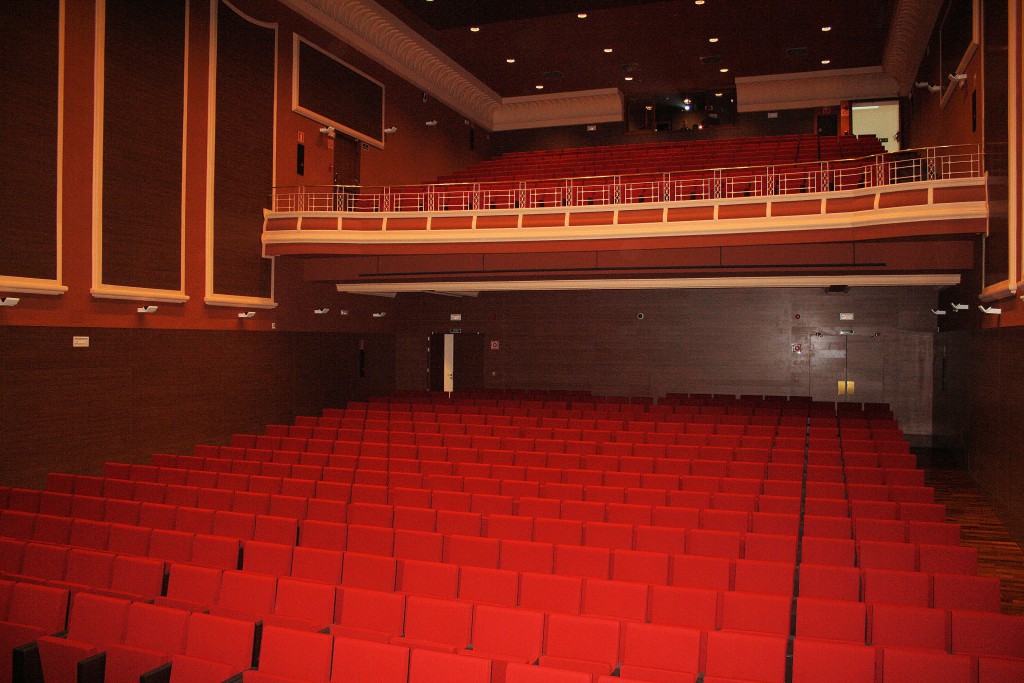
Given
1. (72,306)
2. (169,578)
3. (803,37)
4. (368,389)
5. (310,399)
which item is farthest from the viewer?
(368,389)

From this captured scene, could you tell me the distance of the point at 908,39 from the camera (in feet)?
44.4

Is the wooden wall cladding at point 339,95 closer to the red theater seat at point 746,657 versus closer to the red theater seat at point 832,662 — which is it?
the red theater seat at point 746,657

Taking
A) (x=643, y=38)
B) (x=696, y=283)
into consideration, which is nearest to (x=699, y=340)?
(x=696, y=283)

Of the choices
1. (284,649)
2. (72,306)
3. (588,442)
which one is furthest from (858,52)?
(284,649)

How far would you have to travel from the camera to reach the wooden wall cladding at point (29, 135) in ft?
26.2

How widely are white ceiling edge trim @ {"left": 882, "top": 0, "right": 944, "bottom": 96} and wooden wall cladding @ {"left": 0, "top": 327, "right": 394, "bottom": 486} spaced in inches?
462

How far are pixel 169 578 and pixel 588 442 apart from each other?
4.97m

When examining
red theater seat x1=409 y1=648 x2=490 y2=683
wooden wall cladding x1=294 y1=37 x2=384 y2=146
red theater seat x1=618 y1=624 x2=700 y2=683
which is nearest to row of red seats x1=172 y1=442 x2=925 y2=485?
red theater seat x1=618 y1=624 x2=700 y2=683

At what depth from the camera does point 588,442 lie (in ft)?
28.3

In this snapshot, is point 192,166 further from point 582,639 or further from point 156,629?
point 582,639

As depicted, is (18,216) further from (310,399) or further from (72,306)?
(310,399)

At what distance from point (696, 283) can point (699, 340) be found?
351 cm

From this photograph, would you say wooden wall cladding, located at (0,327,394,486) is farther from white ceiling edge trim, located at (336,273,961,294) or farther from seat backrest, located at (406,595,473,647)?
seat backrest, located at (406,595,473,647)

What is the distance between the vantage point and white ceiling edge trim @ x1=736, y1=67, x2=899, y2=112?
1634cm
